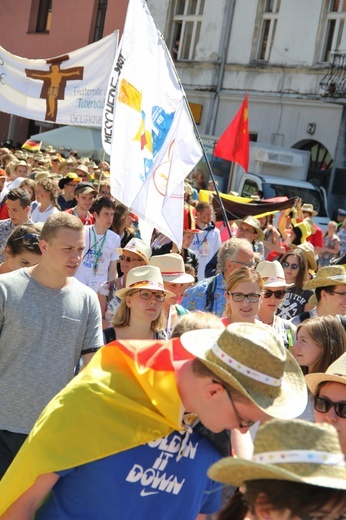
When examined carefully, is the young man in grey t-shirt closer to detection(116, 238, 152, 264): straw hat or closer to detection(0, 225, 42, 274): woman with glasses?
detection(0, 225, 42, 274): woman with glasses

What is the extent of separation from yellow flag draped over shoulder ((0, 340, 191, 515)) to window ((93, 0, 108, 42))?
→ 33.6 metres

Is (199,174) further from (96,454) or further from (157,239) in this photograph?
(96,454)

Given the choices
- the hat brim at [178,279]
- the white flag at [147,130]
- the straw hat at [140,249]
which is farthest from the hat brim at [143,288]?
the straw hat at [140,249]

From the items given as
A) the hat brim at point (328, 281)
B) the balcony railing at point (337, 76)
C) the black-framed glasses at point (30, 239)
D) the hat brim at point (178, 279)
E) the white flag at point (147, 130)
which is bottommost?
the hat brim at point (178, 279)

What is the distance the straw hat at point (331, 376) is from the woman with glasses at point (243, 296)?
1.83 meters

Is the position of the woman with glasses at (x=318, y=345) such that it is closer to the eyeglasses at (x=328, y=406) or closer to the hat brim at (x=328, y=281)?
the eyeglasses at (x=328, y=406)

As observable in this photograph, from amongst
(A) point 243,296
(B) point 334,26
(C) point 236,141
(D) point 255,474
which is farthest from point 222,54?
(D) point 255,474

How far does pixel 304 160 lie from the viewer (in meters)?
24.4

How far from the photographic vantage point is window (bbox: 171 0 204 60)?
30562 millimetres

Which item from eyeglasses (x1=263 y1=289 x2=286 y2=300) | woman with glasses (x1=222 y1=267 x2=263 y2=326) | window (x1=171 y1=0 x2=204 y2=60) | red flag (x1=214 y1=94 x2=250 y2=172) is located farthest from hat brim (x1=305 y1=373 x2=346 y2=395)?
window (x1=171 y1=0 x2=204 y2=60)

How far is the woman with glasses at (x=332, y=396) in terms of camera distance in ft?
12.7

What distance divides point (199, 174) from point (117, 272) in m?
13.0

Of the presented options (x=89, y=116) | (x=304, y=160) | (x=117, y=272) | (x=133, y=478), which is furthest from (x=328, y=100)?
(x=133, y=478)

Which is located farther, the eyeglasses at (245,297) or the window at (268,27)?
the window at (268,27)
